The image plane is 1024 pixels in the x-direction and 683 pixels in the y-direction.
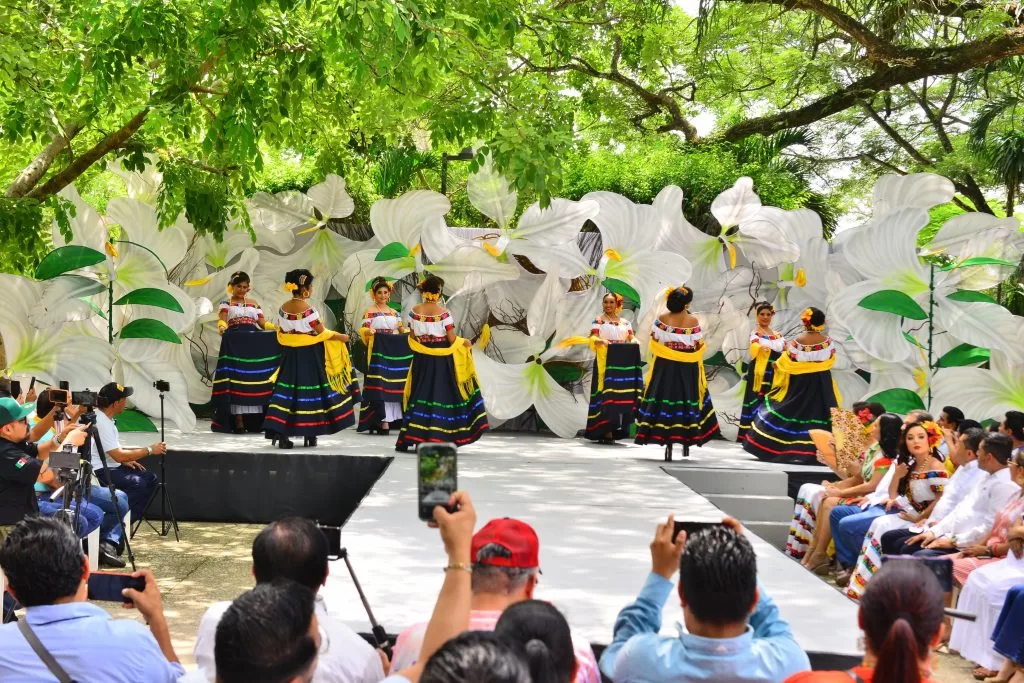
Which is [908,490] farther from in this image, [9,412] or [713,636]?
[9,412]

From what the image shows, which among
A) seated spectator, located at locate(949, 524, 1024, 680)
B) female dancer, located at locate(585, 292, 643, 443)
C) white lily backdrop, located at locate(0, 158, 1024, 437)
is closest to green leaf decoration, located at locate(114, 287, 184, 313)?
white lily backdrop, located at locate(0, 158, 1024, 437)

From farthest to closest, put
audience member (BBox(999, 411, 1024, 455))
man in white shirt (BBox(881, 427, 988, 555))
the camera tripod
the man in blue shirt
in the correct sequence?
the camera tripod < audience member (BBox(999, 411, 1024, 455)) < man in white shirt (BBox(881, 427, 988, 555)) < the man in blue shirt

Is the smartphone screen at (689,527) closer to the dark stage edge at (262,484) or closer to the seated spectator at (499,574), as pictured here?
the seated spectator at (499,574)

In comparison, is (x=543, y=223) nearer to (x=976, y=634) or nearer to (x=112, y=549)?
(x=112, y=549)

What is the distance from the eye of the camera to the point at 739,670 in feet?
7.32

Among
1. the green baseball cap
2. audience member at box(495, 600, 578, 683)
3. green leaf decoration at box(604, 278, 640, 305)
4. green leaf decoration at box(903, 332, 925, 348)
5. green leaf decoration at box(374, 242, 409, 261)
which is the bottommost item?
the green baseball cap

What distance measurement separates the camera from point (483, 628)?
2.24 m

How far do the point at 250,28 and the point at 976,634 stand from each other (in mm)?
4433

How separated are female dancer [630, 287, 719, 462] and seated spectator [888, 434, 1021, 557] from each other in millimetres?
3324

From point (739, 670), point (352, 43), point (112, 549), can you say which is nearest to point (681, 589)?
point (739, 670)

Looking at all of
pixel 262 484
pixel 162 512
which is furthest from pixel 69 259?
pixel 162 512

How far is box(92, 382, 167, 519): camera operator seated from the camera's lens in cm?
640

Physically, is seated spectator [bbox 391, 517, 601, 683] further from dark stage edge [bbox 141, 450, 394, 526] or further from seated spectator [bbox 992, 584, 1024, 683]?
dark stage edge [bbox 141, 450, 394, 526]

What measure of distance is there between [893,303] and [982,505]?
417 centimetres
